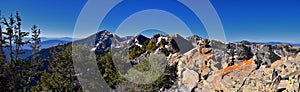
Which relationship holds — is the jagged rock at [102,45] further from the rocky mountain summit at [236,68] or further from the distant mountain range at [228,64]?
the rocky mountain summit at [236,68]

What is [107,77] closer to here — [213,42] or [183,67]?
[183,67]

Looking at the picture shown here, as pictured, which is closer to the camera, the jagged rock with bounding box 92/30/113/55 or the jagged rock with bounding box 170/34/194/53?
the jagged rock with bounding box 170/34/194/53

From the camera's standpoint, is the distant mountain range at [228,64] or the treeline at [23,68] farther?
the treeline at [23,68]

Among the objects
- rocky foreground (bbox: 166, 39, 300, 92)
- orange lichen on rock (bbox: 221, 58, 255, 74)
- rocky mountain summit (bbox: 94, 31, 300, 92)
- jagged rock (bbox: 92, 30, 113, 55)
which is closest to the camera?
rocky foreground (bbox: 166, 39, 300, 92)

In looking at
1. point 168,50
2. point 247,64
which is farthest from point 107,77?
point 247,64

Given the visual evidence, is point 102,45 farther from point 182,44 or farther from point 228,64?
point 228,64

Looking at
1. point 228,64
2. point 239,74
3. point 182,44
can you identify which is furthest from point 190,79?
point 182,44

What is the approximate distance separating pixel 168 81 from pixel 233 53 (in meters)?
12.0

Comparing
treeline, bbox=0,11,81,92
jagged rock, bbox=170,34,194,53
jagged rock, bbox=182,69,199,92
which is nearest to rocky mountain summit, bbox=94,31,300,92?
jagged rock, bbox=182,69,199,92

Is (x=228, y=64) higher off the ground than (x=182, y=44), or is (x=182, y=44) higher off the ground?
(x=182, y=44)

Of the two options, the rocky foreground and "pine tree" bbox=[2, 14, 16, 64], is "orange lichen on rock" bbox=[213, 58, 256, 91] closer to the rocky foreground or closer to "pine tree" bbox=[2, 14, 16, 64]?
the rocky foreground

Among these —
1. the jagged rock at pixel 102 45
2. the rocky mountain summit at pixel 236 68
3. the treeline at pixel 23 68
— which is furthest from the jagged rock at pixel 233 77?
the jagged rock at pixel 102 45

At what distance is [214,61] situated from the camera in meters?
30.8

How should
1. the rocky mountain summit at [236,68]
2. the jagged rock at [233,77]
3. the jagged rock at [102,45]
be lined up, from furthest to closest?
1. the jagged rock at [102,45]
2. the jagged rock at [233,77]
3. the rocky mountain summit at [236,68]
